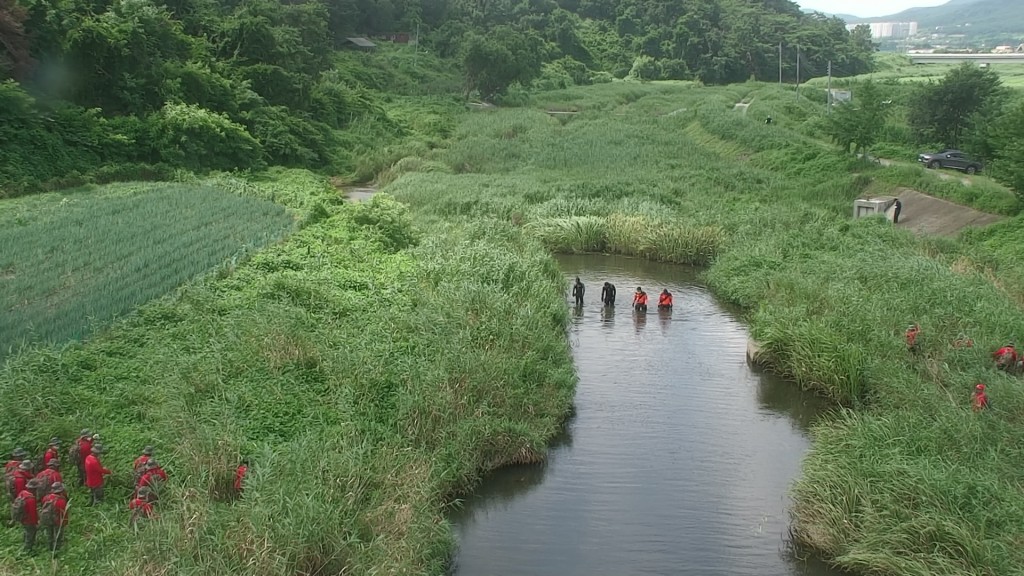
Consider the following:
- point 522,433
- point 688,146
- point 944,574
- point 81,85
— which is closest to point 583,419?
point 522,433

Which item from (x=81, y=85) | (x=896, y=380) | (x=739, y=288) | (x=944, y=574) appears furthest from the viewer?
(x=81, y=85)

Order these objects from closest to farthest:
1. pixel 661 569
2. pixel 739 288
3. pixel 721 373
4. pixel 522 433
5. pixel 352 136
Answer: pixel 661 569 < pixel 522 433 < pixel 721 373 < pixel 739 288 < pixel 352 136

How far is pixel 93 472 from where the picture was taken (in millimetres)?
11367

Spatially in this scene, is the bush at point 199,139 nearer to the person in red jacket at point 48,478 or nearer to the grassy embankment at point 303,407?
the grassy embankment at point 303,407

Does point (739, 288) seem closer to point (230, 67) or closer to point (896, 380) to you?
point (896, 380)

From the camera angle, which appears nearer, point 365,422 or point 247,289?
point 365,422

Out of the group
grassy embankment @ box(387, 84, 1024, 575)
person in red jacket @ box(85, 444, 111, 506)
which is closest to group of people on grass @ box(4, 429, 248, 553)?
person in red jacket @ box(85, 444, 111, 506)

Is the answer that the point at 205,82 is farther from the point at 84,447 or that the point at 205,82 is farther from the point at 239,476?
the point at 239,476

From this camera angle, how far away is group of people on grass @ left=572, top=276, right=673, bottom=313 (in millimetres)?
24109

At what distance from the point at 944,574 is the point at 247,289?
15191mm

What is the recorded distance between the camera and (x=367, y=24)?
8850cm

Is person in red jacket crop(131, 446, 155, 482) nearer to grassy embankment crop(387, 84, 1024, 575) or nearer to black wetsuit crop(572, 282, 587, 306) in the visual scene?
grassy embankment crop(387, 84, 1024, 575)

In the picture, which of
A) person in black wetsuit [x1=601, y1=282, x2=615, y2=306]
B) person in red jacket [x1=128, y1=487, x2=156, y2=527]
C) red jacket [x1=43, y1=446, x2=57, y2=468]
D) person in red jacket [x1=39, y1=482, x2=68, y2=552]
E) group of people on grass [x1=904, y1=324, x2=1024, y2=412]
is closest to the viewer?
person in red jacket [x1=39, y1=482, x2=68, y2=552]

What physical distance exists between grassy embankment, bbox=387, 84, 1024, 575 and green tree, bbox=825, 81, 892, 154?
4.56 feet
